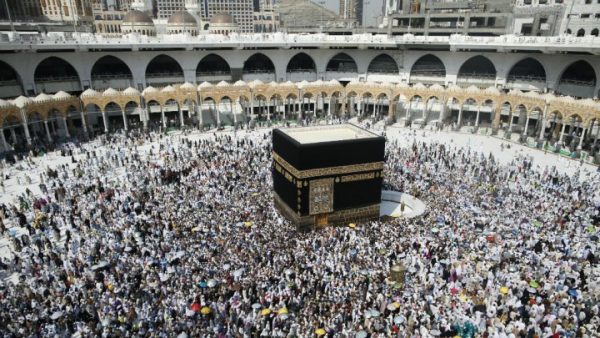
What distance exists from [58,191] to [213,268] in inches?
452

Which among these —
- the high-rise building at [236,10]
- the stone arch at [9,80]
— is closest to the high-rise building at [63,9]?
the high-rise building at [236,10]

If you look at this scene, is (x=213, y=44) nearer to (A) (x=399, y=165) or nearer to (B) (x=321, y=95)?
(B) (x=321, y=95)

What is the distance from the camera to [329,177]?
18703 mm

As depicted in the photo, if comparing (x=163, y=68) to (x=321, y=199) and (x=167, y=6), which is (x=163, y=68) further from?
(x=167, y=6)

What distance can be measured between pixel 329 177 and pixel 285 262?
5.27 m

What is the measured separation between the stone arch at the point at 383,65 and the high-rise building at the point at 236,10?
90877 millimetres

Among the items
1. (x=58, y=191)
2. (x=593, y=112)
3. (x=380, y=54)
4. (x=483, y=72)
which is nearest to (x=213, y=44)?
(x=380, y=54)

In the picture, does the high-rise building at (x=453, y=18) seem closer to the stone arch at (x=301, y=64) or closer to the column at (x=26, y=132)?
the stone arch at (x=301, y=64)

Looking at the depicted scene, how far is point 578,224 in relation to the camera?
17.6 metres

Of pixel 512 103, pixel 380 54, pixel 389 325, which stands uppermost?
pixel 380 54

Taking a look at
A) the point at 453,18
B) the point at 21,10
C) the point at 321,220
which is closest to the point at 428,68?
the point at 453,18

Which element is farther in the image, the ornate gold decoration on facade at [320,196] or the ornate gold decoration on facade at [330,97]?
the ornate gold decoration on facade at [330,97]

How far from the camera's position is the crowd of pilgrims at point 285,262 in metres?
12.2

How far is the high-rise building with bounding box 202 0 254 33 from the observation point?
411ft
